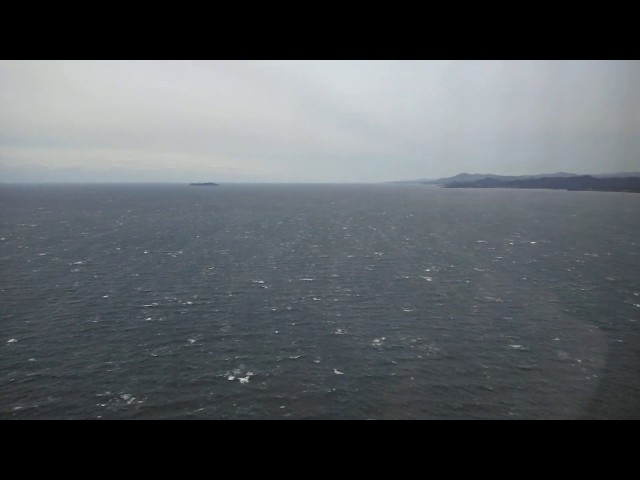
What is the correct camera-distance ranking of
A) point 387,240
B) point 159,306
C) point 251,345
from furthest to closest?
point 387,240 → point 159,306 → point 251,345

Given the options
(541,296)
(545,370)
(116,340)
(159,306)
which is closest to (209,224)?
(159,306)

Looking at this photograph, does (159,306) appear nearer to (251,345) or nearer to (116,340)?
(116,340)
